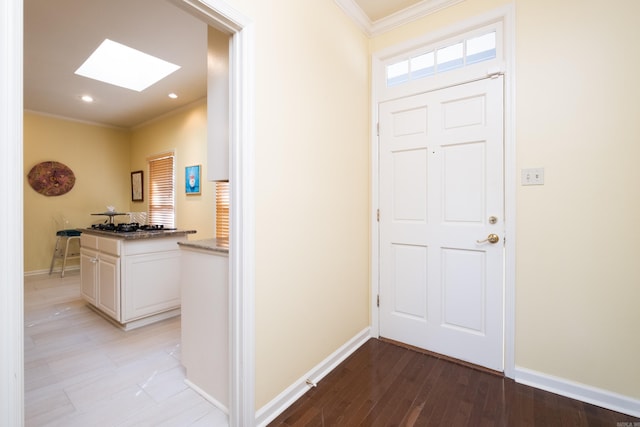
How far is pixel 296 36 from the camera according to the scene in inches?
69.5

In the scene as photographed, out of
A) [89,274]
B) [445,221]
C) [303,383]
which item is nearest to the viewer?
[303,383]

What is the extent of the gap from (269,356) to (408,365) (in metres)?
1.11

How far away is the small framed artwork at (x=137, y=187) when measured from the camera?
539 cm

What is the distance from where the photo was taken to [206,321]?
1717 millimetres

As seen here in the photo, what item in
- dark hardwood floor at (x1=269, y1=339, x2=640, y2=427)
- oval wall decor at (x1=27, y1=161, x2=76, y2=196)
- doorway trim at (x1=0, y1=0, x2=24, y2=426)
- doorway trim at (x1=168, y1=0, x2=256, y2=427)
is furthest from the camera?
oval wall decor at (x1=27, y1=161, x2=76, y2=196)

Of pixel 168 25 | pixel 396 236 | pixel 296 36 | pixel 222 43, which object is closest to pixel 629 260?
pixel 396 236

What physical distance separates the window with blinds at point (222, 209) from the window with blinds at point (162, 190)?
121 cm

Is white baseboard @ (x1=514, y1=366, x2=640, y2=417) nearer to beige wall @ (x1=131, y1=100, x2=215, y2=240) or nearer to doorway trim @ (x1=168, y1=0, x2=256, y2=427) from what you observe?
doorway trim @ (x1=168, y1=0, x2=256, y2=427)

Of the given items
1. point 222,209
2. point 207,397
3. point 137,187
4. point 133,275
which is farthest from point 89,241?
point 137,187

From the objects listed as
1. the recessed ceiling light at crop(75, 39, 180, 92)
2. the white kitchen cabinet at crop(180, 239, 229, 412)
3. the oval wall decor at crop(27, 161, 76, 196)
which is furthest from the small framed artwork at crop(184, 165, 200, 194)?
the white kitchen cabinet at crop(180, 239, 229, 412)

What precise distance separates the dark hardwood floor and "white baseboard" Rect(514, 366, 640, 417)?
0.12 feet

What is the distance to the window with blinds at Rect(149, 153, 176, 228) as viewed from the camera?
4.66 m

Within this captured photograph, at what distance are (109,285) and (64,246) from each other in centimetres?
333

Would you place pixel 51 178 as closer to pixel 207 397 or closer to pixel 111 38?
pixel 111 38
